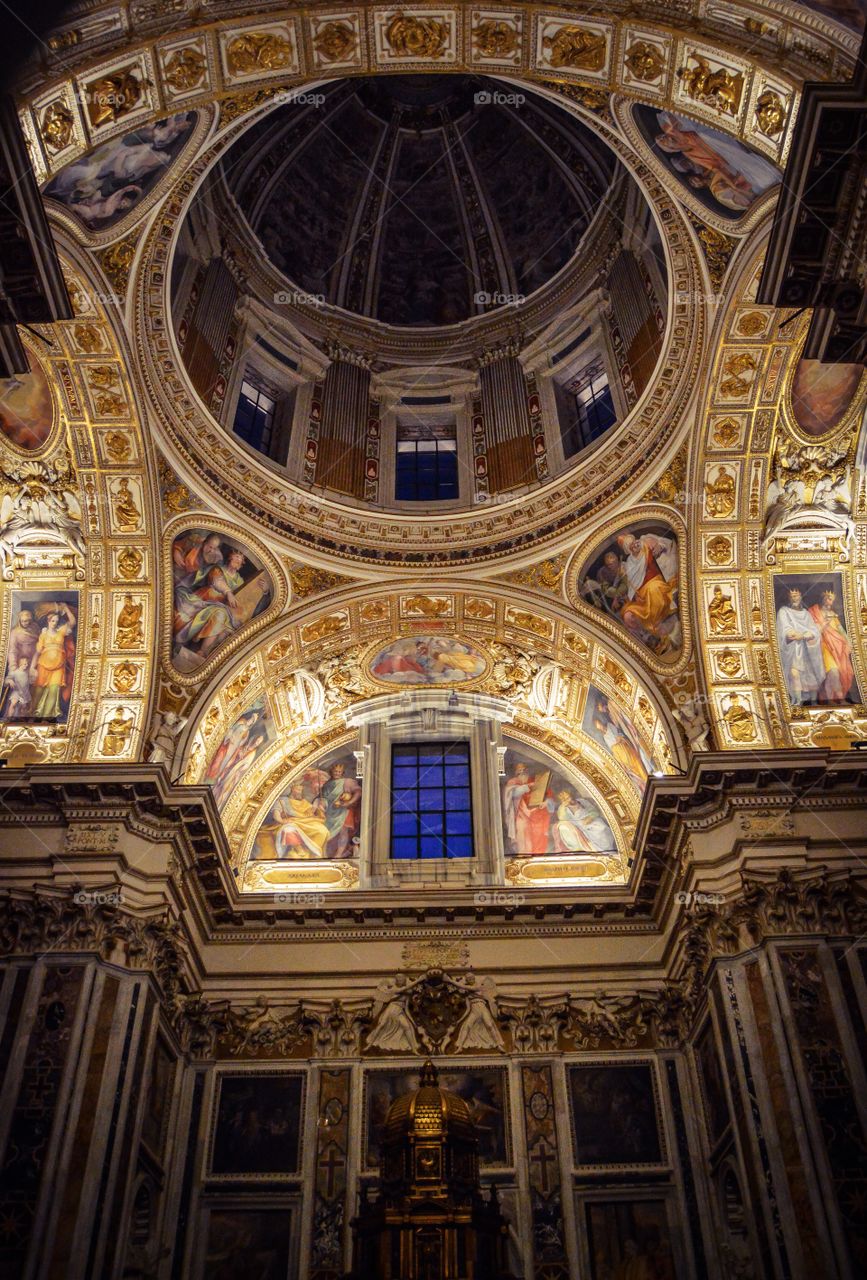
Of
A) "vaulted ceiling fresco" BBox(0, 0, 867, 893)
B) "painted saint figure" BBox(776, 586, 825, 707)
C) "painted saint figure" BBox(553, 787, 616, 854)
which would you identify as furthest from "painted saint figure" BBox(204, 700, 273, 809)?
"painted saint figure" BBox(776, 586, 825, 707)

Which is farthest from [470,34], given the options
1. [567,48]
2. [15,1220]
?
[15,1220]

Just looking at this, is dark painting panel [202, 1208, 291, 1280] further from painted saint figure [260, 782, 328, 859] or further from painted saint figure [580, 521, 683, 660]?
painted saint figure [580, 521, 683, 660]

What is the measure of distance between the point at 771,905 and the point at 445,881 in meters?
6.44

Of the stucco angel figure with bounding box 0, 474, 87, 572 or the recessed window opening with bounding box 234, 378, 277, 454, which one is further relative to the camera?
the recessed window opening with bounding box 234, 378, 277, 454

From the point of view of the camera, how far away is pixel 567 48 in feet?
48.0

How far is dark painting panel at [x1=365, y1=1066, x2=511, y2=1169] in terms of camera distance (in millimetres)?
17625

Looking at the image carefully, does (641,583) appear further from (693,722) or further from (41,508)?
(41,508)

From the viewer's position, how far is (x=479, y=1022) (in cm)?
1883

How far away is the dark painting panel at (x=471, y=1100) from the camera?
17.6 metres

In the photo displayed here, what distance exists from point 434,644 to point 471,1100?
810 cm

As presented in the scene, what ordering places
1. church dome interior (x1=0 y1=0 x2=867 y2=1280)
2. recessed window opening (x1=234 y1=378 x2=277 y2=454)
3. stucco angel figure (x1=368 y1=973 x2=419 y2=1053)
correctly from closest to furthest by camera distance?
church dome interior (x1=0 y1=0 x2=867 y2=1280) → stucco angel figure (x1=368 y1=973 x2=419 y2=1053) → recessed window opening (x1=234 y1=378 x2=277 y2=454)

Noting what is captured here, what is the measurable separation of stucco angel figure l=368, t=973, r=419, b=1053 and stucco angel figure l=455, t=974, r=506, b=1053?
75 cm

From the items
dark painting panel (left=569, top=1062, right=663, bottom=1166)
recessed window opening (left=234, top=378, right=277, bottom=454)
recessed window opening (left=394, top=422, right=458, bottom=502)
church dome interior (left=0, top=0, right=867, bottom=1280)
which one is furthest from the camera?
recessed window opening (left=394, top=422, right=458, bottom=502)

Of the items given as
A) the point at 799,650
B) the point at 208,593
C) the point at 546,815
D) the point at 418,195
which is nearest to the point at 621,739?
the point at 546,815
